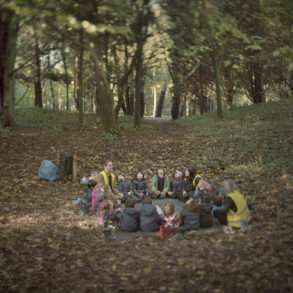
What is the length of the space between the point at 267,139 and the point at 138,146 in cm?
569

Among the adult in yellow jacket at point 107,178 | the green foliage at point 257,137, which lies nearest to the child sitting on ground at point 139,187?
the adult in yellow jacket at point 107,178

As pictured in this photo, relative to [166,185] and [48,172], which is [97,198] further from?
[48,172]

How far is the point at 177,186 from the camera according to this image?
12.1 meters

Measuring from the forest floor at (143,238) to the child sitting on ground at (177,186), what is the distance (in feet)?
5.42

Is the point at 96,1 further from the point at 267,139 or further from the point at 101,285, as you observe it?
A: the point at 267,139

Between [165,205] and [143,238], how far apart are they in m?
1.34

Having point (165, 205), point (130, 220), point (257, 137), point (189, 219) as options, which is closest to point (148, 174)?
point (165, 205)

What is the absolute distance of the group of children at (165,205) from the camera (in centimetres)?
910

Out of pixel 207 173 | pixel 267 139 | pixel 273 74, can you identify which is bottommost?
pixel 207 173

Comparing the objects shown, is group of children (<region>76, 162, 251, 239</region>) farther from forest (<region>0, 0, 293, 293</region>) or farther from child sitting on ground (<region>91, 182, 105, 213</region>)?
forest (<region>0, 0, 293, 293</region>)

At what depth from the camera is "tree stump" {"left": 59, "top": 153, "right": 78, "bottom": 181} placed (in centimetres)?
1369

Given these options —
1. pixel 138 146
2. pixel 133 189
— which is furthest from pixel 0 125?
pixel 133 189

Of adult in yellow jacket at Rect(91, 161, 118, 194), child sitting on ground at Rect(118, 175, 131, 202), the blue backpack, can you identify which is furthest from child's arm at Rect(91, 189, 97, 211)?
the blue backpack

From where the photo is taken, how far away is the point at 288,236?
324 inches
